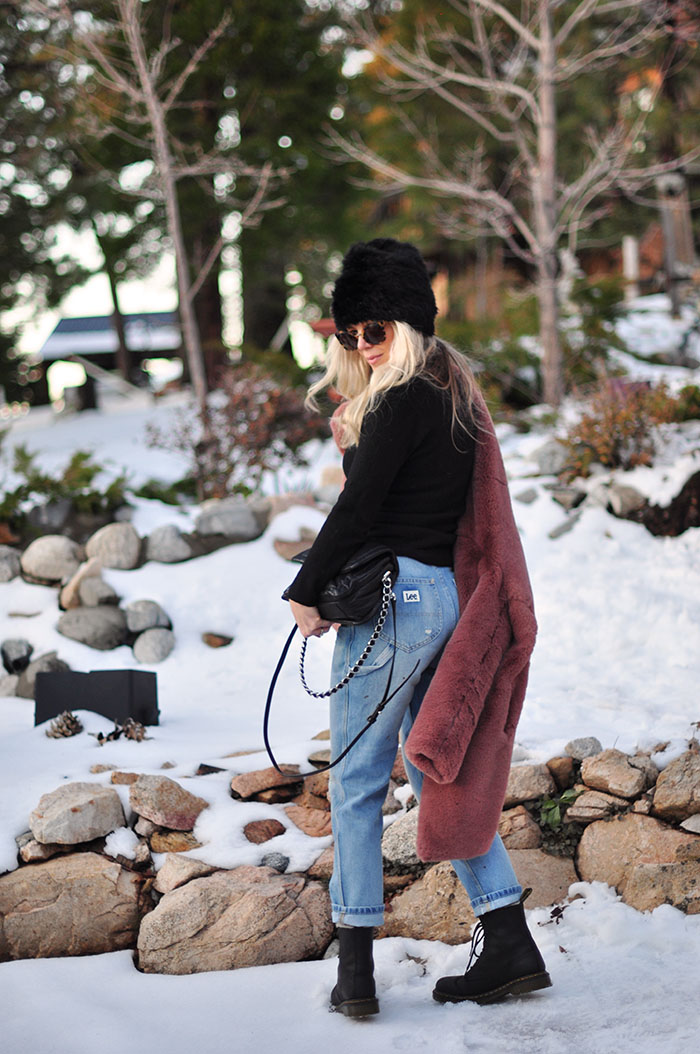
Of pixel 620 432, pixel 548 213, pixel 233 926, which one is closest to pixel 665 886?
pixel 233 926

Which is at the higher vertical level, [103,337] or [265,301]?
[265,301]

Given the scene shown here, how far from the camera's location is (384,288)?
2.54 meters

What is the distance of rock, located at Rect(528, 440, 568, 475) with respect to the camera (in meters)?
6.76

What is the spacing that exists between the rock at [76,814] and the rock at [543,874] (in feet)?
4.72

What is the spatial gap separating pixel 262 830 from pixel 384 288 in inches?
81.1

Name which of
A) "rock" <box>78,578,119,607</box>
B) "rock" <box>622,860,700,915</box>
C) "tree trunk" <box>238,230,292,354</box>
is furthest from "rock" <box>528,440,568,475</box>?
"tree trunk" <box>238,230,292,354</box>

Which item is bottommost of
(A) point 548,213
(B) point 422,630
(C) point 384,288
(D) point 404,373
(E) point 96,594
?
(E) point 96,594

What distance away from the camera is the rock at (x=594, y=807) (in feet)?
11.1

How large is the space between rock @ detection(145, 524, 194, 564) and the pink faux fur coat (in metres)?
3.96

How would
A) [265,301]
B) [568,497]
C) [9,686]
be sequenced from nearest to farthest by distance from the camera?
[9,686]
[568,497]
[265,301]

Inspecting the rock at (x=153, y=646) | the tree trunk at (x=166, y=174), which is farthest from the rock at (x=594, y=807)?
the tree trunk at (x=166, y=174)

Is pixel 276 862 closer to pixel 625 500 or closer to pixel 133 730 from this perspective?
pixel 133 730

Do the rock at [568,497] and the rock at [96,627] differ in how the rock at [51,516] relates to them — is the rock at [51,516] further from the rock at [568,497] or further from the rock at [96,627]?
the rock at [568,497]

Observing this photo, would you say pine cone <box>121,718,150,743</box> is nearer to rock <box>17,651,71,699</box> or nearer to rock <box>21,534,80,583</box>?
rock <box>17,651,71,699</box>
